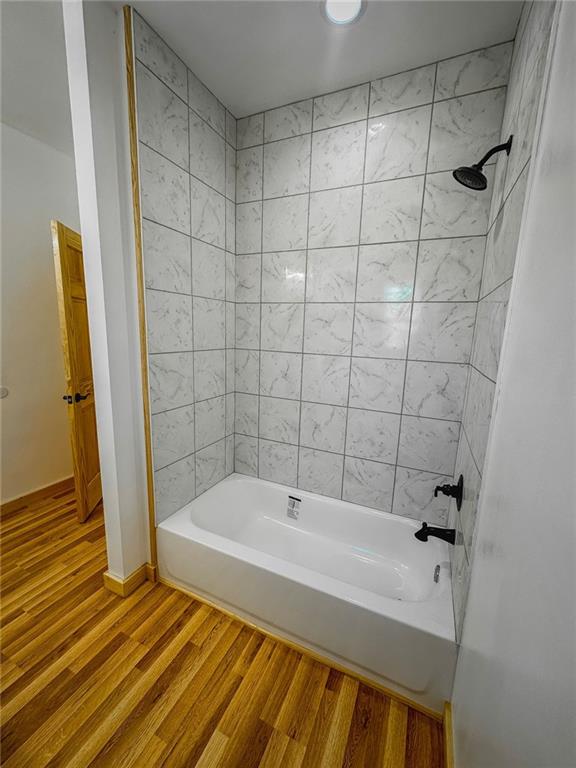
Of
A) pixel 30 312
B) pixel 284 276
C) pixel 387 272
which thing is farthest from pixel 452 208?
pixel 30 312

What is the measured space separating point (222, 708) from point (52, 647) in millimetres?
777

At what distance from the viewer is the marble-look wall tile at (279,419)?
1910 mm

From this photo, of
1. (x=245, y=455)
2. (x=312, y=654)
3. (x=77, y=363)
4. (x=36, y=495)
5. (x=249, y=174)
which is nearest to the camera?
(x=312, y=654)

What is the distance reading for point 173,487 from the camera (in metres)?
1.63

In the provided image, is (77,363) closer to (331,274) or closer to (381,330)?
(331,274)

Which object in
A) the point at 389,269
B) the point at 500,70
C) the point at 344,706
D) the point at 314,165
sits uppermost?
the point at 500,70

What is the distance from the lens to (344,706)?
43.3 inches

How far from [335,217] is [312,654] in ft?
6.87

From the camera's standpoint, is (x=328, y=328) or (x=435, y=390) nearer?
(x=435, y=390)

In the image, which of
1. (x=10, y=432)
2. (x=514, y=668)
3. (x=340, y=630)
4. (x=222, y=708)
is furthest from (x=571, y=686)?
(x=10, y=432)

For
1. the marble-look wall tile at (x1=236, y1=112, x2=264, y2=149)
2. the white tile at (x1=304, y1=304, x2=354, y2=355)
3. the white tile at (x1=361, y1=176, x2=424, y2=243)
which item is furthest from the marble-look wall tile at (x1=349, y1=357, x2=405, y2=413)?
the marble-look wall tile at (x1=236, y1=112, x2=264, y2=149)

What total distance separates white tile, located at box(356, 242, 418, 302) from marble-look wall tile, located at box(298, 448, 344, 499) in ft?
3.16

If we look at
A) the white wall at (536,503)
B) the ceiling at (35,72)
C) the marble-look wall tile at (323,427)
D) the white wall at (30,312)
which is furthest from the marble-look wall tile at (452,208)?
the white wall at (30,312)

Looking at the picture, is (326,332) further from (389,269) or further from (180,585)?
(180,585)
